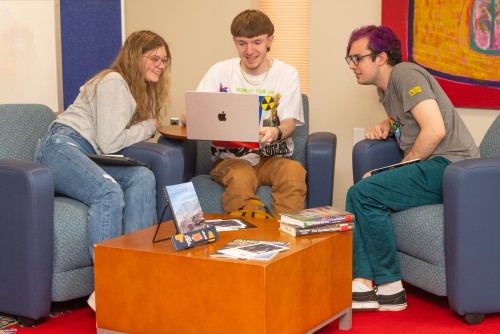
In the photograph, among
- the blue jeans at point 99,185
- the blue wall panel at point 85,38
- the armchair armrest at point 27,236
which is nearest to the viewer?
the armchair armrest at point 27,236

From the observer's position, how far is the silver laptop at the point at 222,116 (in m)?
3.34

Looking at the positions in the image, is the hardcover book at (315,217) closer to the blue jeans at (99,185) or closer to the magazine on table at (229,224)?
the magazine on table at (229,224)

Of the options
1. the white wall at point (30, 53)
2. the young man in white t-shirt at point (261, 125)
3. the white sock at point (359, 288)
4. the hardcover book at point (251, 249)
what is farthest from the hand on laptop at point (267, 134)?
the white wall at point (30, 53)

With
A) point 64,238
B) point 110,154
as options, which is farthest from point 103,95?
point 64,238

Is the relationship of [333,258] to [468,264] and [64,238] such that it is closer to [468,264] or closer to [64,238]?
[468,264]

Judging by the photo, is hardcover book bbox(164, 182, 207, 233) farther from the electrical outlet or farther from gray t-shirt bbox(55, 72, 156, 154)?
the electrical outlet

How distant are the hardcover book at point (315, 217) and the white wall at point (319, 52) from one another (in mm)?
1513

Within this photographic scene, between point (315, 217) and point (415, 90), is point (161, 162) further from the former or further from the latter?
point (415, 90)

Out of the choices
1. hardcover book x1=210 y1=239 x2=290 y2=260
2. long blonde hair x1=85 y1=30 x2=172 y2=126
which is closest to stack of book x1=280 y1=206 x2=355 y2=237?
hardcover book x1=210 y1=239 x2=290 y2=260

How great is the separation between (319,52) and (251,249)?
2.25 m

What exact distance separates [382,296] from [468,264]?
392mm

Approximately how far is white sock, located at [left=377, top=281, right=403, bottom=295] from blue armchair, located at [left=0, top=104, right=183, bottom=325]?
1.14 metres

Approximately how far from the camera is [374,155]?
3.50 meters

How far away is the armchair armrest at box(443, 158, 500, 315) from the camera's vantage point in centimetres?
286
